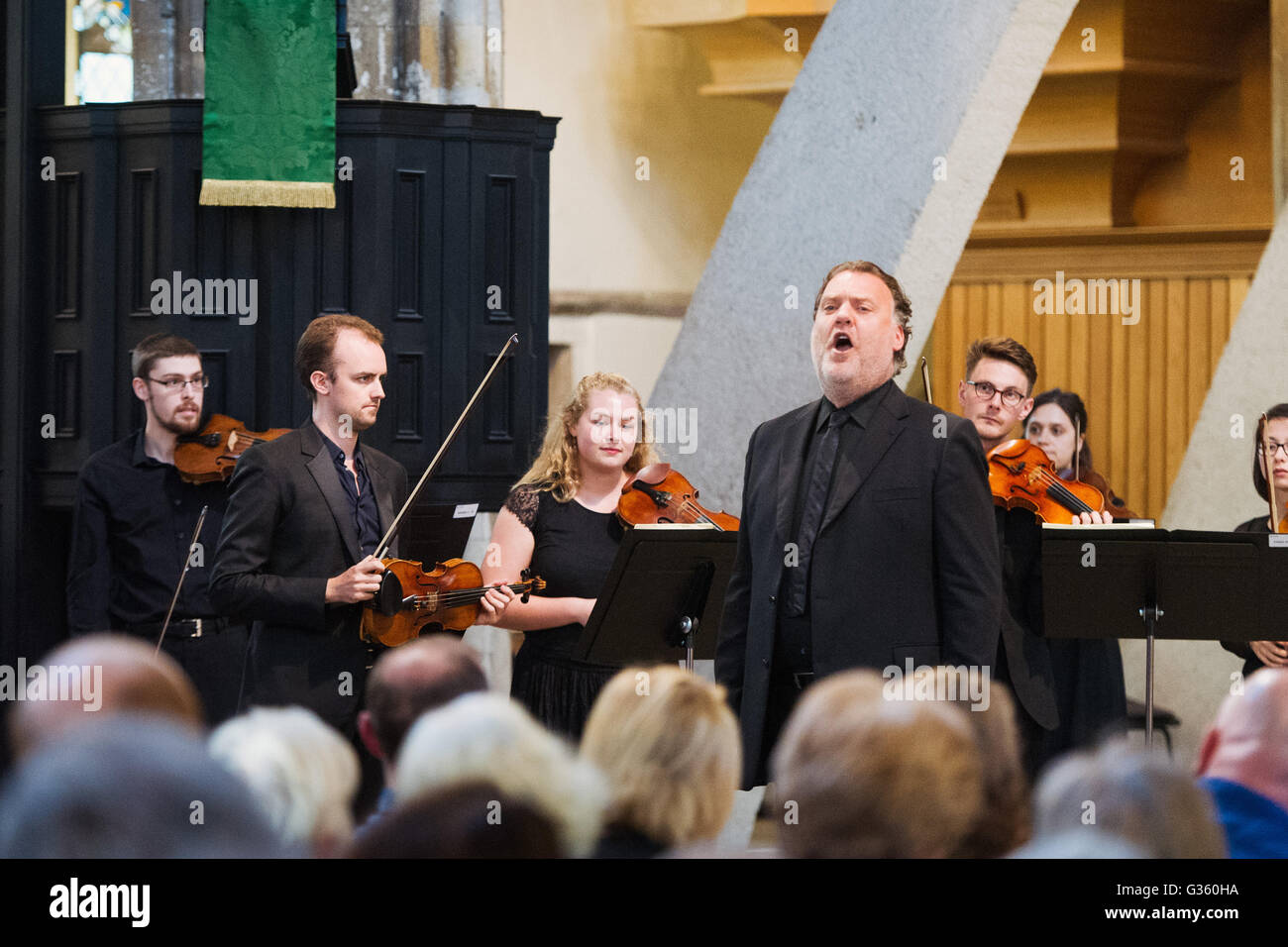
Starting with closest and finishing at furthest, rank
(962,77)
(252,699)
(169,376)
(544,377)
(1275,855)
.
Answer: (1275,855)
(252,699)
(169,376)
(962,77)
(544,377)

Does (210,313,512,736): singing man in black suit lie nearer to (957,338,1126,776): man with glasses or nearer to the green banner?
(957,338,1126,776): man with glasses

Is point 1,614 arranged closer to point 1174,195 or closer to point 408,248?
point 408,248

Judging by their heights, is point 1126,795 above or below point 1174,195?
below

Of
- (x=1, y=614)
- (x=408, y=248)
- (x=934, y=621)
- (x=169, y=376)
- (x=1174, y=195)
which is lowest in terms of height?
(x=1, y=614)

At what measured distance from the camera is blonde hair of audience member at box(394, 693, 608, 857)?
66.2 inches

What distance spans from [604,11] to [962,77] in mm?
3455

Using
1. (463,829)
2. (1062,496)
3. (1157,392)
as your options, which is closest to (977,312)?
(1157,392)

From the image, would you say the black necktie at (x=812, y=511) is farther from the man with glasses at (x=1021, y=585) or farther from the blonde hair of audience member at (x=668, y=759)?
the blonde hair of audience member at (x=668, y=759)

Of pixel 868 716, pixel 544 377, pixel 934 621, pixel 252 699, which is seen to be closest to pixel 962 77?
pixel 544 377

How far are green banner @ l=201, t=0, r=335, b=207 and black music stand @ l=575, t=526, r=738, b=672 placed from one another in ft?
7.38

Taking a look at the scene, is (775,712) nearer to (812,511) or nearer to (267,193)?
(812,511)

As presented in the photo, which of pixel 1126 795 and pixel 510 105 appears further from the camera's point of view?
pixel 510 105

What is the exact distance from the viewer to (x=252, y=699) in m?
3.88

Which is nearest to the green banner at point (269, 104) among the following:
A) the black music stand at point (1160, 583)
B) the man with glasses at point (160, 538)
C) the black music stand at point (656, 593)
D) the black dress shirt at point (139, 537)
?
the man with glasses at point (160, 538)
